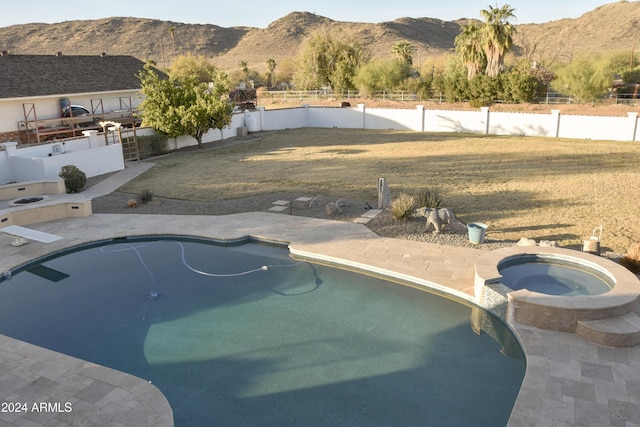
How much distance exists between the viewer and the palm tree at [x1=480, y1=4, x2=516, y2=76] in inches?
1592

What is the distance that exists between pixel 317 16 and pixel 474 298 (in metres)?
153

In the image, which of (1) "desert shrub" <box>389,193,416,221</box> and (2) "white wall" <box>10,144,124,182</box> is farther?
(2) "white wall" <box>10,144,124,182</box>

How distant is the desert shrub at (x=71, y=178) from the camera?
20.0 meters

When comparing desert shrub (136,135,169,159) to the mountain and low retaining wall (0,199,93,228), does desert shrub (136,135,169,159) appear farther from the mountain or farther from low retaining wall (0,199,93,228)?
the mountain

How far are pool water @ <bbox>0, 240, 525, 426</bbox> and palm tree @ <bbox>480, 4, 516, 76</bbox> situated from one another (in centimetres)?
3567

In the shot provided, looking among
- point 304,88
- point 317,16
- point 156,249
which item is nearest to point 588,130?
point 156,249

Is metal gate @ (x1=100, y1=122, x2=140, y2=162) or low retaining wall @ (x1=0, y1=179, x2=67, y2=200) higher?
metal gate @ (x1=100, y1=122, x2=140, y2=162)

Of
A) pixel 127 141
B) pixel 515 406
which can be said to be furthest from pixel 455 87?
pixel 515 406

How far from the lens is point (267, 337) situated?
9547mm

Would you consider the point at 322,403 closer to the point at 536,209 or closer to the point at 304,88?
the point at 536,209

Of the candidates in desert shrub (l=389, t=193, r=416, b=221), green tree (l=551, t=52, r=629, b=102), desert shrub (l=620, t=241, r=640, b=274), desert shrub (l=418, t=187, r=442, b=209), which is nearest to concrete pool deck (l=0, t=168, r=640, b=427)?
desert shrub (l=389, t=193, r=416, b=221)

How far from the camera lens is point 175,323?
33.4 ft

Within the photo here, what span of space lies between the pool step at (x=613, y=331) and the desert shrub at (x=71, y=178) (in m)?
19.1

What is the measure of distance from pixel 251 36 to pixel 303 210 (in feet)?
418
